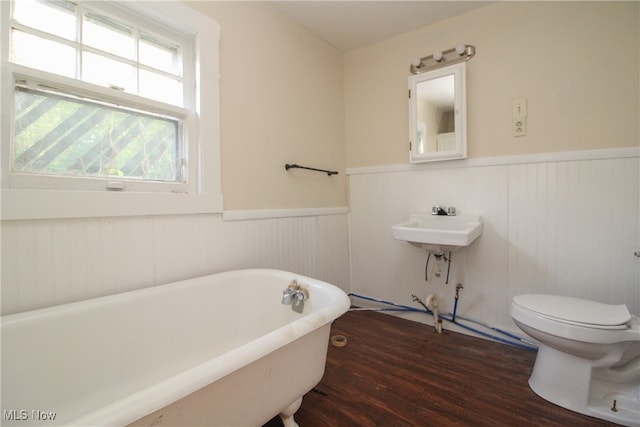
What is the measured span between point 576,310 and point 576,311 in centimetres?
1

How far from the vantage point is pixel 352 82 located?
8.12 ft

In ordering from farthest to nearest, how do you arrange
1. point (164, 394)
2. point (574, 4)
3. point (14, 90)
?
point (574, 4) < point (14, 90) < point (164, 394)

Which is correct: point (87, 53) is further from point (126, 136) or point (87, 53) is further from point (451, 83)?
point (451, 83)

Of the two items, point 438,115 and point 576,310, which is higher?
point 438,115

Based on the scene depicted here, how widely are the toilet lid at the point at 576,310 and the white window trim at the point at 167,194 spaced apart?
1.75m

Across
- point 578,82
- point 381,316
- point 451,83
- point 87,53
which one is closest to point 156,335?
point 87,53

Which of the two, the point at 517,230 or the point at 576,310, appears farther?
the point at 517,230

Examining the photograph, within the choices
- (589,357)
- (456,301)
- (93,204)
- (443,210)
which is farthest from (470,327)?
(93,204)

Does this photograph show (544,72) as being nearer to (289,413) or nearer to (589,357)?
(589,357)

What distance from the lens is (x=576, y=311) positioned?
1.24 meters

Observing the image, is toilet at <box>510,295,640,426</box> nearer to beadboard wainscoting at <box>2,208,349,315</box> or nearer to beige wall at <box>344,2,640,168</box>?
beige wall at <box>344,2,640,168</box>

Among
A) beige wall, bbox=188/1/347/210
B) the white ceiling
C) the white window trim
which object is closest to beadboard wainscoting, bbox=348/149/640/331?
beige wall, bbox=188/1/347/210

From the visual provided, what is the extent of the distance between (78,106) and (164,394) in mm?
1276

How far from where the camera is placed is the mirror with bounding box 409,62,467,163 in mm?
1898
